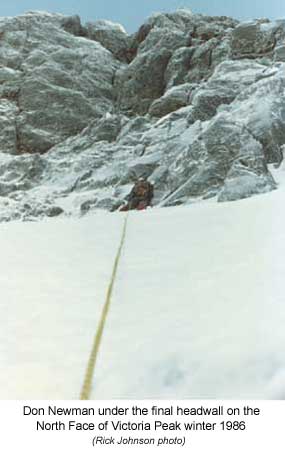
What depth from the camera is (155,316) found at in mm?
4219

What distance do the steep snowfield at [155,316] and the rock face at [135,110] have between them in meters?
7.82

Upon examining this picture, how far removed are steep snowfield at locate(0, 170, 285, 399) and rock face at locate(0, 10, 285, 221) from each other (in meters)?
7.82

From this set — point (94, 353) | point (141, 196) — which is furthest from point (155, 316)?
point (141, 196)

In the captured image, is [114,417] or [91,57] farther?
[91,57]

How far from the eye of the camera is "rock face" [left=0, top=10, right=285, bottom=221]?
19.4 metres

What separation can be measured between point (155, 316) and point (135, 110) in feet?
148

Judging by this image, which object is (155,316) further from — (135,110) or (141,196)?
(135,110)

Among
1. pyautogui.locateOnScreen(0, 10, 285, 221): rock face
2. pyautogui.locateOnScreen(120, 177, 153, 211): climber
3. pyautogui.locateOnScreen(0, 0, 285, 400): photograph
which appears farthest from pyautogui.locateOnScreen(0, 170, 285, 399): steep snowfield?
pyautogui.locateOnScreen(120, 177, 153, 211): climber

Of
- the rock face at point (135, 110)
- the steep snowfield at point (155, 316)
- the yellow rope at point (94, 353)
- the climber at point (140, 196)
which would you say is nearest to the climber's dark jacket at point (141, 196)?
the climber at point (140, 196)

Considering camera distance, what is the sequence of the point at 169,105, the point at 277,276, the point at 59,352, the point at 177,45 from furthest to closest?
the point at 177,45
the point at 169,105
the point at 277,276
the point at 59,352

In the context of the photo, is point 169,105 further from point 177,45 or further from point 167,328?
point 167,328

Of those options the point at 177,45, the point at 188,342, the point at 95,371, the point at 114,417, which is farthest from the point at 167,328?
the point at 177,45

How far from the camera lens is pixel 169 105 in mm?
39469

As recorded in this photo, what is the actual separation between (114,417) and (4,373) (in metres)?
0.76
